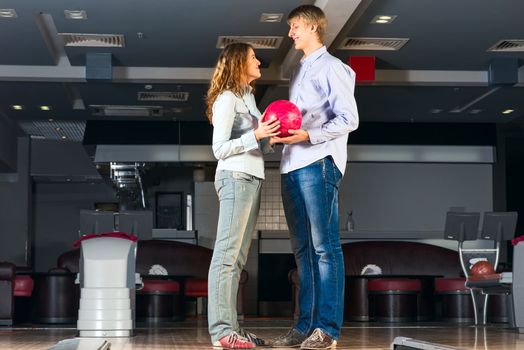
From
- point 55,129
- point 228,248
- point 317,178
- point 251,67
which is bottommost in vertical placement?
point 228,248

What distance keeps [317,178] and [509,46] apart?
5491mm

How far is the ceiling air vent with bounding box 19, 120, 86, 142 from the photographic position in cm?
1251

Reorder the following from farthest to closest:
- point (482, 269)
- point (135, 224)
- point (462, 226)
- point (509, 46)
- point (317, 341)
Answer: point (462, 226)
point (509, 46)
point (482, 269)
point (135, 224)
point (317, 341)

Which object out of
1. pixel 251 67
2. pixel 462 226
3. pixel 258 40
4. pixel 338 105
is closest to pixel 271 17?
pixel 258 40

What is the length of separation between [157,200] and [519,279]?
8.57 meters

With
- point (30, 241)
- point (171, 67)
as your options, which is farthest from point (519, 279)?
point (30, 241)

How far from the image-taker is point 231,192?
3.63 m

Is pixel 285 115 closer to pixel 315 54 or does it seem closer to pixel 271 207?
pixel 315 54

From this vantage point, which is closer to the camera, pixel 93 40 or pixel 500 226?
pixel 93 40

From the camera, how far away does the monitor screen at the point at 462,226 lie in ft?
30.2

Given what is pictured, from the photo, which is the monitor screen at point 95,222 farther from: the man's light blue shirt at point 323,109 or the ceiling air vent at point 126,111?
the man's light blue shirt at point 323,109

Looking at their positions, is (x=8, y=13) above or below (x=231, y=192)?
above

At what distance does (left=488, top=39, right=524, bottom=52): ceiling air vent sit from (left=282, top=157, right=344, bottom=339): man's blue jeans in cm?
517

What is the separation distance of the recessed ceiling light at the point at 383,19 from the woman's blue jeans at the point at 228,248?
413 centimetres
